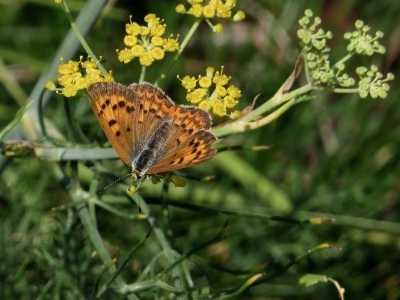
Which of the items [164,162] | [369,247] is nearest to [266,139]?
[369,247]

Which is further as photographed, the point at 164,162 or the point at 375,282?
the point at 375,282

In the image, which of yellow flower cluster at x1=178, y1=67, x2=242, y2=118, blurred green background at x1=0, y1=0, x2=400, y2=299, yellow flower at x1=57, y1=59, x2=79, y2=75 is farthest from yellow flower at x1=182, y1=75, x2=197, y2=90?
blurred green background at x1=0, y1=0, x2=400, y2=299

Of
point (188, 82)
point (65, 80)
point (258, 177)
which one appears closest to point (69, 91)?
point (65, 80)

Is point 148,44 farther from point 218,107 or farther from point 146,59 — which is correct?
point 218,107

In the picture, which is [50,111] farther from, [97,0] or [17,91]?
[97,0]

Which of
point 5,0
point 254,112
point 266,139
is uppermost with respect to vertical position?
point 5,0

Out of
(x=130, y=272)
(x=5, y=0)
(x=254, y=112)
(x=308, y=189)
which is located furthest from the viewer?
(x=5, y=0)
